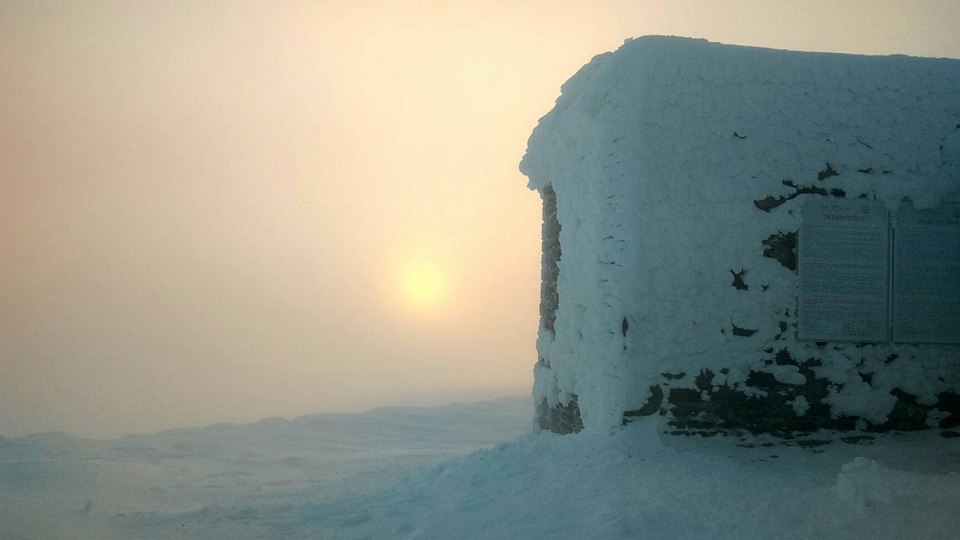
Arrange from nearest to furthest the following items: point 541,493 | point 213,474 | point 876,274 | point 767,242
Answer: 1. point 541,493
2. point 767,242
3. point 876,274
4. point 213,474

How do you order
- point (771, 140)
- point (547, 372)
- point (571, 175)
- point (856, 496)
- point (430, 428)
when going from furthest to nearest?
point (430, 428), point (547, 372), point (571, 175), point (771, 140), point (856, 496)

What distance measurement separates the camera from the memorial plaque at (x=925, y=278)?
6.60m

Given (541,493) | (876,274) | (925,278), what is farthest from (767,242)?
(541,493)

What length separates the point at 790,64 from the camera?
6777 millimetres

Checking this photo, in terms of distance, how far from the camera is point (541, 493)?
5465mm

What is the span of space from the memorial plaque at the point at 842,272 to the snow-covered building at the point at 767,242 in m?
0.01

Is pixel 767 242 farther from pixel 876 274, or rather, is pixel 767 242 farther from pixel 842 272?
pixel 876 274

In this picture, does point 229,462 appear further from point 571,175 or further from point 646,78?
point 646,78

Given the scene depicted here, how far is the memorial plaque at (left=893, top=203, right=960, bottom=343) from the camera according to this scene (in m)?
6.60

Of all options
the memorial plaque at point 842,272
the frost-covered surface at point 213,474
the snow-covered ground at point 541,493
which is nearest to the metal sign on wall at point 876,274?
the memorial plaque at point 842,272

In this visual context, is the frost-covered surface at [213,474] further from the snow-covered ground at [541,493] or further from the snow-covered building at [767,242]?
the snow-covered building at [767,242]

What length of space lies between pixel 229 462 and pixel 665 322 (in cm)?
750

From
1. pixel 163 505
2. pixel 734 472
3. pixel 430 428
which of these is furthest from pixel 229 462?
pixel 734 472

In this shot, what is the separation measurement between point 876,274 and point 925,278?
476 millimetres
